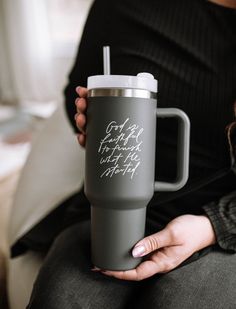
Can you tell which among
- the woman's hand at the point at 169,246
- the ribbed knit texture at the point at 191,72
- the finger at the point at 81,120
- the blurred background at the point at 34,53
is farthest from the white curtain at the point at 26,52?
the woman's hand at the point at 169,246

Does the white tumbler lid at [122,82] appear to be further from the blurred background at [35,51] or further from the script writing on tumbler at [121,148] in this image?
the blurred background at [35,51]

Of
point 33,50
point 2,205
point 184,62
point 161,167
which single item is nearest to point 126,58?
point 184,62

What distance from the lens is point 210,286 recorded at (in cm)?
57

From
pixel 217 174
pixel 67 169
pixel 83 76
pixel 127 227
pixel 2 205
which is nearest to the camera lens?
pixel 127 227

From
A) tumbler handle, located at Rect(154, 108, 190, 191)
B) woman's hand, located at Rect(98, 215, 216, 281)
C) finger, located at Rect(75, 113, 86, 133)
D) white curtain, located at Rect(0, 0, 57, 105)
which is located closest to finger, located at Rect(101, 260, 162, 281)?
woman's hand, located at Rect(98, 215, 216, 281)

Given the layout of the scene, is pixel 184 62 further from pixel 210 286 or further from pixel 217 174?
pixel 210 286

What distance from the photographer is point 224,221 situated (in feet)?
A: 2.03

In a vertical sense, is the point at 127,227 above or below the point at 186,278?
above

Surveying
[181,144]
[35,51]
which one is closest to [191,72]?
[181,144]

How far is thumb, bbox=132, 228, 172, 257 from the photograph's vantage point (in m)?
0.54

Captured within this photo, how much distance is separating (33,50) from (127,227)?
258 centimetres

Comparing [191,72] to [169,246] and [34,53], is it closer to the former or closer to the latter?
[169,246]

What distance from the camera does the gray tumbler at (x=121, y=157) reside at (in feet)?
1.59

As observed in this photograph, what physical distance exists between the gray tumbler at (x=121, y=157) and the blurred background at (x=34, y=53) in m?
1.99
